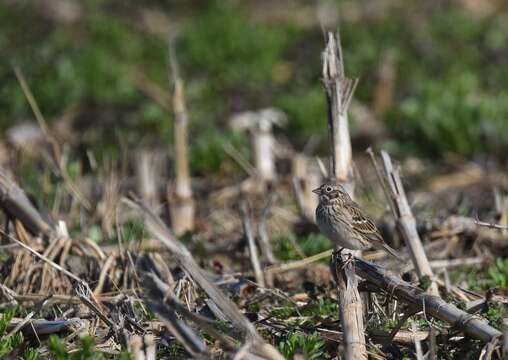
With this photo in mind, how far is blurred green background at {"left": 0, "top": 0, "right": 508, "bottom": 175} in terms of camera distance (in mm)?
10438

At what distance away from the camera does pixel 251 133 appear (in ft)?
31.4

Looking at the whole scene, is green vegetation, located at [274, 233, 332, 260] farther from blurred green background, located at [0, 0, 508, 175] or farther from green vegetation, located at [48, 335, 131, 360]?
green vegetation, located at [48, 335, 131, 360]

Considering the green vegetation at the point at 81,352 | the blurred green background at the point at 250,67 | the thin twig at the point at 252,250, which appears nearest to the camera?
the green vegetation at the point at 81,352

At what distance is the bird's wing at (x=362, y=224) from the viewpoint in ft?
21.4

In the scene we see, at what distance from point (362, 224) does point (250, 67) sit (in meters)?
6.18

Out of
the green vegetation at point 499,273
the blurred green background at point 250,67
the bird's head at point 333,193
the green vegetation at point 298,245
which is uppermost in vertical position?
→ the blurred green background at point 250,67

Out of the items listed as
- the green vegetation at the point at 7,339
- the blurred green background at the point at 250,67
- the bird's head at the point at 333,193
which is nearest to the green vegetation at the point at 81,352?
the green vegetation at the point at 7,339

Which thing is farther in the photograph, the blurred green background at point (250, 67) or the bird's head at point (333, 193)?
the blurred green background at point (250, 67)

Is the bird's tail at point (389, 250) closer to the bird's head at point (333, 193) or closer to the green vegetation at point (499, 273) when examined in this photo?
the bird's head at point (333, 193)

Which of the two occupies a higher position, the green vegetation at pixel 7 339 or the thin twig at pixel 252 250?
the thin twig at pixel 252 250

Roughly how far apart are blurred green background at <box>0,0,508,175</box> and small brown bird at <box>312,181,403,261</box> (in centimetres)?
321

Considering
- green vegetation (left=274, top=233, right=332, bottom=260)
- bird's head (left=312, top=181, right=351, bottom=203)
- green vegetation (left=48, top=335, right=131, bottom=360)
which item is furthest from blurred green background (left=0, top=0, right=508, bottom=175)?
green vegetation (left=48, top=335, right=131, bottom=360)

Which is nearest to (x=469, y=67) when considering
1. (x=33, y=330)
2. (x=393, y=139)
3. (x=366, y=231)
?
(x=393, y=139)

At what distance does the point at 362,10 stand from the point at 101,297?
31.4 feet
